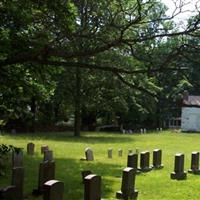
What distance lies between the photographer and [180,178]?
16.4m

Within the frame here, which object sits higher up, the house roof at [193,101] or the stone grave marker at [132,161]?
the house roof at [193,101]

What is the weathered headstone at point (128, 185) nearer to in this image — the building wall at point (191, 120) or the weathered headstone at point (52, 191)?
the weathered headstone at point (52, 191)

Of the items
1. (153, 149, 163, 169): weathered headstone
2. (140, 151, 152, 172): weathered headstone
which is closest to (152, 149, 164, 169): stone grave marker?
(153, 149, 163, 169): weathered headstone

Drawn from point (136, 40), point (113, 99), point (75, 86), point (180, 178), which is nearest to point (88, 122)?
point (113, 99)

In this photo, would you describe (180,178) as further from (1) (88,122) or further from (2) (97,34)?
(1) (88,122)

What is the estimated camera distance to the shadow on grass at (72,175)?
44.2 ft

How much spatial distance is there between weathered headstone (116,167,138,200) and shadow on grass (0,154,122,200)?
1.92ft

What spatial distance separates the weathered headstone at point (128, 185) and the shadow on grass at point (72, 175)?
0.59 m

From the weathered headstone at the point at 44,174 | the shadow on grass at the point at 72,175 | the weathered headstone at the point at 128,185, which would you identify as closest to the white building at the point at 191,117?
the shadow on grass at the point at 72,175

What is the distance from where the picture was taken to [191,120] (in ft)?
257

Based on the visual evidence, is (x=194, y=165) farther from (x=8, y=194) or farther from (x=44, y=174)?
(x=8, y=194)

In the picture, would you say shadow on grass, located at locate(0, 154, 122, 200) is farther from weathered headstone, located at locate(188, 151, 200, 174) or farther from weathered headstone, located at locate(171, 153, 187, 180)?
weathered headstone, located at locate(188, 151, 200, 174)

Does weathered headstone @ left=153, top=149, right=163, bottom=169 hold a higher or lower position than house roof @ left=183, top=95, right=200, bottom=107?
lower

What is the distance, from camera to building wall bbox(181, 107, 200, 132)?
7794 cm
